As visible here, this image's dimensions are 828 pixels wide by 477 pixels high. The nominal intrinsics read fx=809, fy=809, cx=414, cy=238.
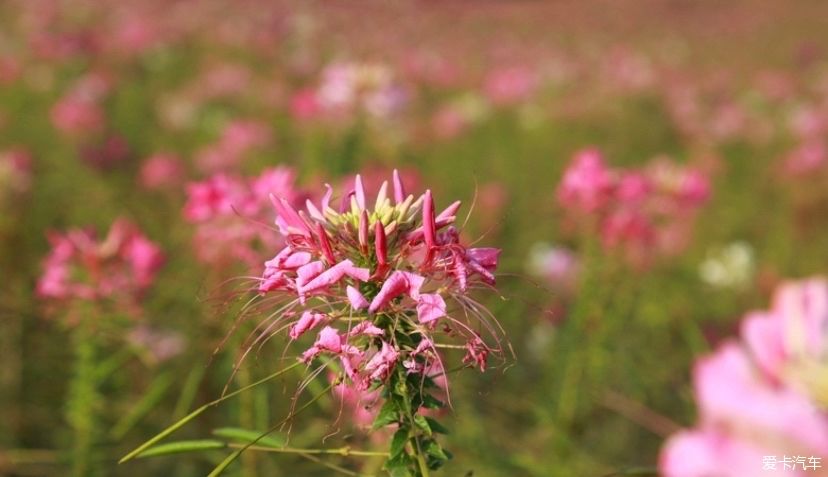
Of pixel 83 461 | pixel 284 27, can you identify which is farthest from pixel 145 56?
pixel 83 461

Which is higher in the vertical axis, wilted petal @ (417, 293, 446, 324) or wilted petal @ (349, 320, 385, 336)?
wilted petal @ (417, 293, 446, 324)

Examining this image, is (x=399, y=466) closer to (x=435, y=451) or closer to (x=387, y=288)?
(x=435, y=451)

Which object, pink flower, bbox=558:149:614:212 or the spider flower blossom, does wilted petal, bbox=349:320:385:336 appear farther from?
pink flower, bbox=558:149:614:212

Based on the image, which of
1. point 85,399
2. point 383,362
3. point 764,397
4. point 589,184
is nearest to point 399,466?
point 383,362

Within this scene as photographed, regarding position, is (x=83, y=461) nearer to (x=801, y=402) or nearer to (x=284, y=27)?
(x=801, y=402)

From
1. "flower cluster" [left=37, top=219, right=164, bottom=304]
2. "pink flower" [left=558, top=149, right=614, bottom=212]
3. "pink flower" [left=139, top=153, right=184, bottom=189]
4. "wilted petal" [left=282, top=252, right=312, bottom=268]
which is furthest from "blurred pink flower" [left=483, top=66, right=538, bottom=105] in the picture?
"wilted petal" [left=282, top=252, right=312, bottom=268]

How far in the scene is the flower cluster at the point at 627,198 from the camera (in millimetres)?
2686

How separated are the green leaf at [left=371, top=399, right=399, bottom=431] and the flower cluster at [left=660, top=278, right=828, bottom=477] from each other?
38 cm

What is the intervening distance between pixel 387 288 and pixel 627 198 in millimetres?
1867

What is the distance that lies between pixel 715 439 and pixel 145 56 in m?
9.29

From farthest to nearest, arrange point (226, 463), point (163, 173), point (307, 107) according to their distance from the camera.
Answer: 1. point (307, 107)
2. point (163, 173)
3. point (226, 463)

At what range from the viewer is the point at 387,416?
3.39 ft

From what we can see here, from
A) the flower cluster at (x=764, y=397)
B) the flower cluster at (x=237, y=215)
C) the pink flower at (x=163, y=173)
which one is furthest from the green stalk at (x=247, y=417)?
the pink flower at (x=163, y=173)

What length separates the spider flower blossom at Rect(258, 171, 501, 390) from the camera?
998 millimetres
